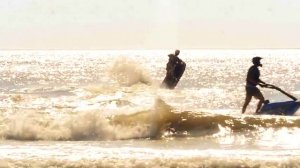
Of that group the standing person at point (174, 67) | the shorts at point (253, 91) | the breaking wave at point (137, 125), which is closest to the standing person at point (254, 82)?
the shorts at point (253, 91)

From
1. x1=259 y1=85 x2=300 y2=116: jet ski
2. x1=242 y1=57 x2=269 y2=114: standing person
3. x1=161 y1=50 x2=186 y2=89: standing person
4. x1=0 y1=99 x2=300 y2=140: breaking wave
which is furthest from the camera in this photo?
x1=161 y1=50 x2=186 y2=89: standing person

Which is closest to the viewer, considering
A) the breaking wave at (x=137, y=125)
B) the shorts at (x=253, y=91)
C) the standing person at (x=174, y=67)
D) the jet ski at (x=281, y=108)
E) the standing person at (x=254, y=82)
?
the breaking wave at (x=137, y=125)

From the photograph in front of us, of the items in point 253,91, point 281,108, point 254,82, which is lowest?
point 281,108

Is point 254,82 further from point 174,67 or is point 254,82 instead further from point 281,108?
point 174,67

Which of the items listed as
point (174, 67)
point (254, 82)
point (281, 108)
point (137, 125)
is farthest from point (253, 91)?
point (174, 67)

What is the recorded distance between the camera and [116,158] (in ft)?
34.6

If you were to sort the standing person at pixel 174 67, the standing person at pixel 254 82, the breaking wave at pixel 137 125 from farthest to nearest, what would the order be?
1. the standing person at pixel 174 67
2. the standing person at pixel 254 82
3. the breaking wave at pixel 137 125

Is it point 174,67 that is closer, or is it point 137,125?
point 137,125

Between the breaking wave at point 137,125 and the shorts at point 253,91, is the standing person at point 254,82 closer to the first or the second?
the shorts at point 253,91

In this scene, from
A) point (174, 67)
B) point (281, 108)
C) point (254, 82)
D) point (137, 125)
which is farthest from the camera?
point (174, 67)

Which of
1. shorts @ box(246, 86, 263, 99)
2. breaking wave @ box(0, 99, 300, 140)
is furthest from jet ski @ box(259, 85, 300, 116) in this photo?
breaking wave @ box(0, 99, 300, 140)

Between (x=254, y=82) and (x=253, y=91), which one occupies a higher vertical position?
(x=254, y=82)

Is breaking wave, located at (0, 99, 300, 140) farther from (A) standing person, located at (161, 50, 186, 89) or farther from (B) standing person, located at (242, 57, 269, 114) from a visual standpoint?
(A) standing person, located at (161, 50, 186, 89)

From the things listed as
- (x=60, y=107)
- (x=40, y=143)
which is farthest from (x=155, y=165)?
(x=60, y=107)
